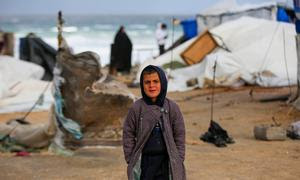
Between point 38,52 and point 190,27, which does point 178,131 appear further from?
point 190,27

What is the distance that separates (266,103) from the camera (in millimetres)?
10945

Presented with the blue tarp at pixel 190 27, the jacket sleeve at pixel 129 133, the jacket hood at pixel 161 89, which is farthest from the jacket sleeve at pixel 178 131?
the blue tarp at pixel 190 27

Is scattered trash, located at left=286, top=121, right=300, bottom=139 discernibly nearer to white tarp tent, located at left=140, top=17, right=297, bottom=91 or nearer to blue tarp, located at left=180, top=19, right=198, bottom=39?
white tarp tent, located at left=140, top=17, right=297, bottom=91

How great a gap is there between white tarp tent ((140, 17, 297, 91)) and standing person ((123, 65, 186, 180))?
9894mm

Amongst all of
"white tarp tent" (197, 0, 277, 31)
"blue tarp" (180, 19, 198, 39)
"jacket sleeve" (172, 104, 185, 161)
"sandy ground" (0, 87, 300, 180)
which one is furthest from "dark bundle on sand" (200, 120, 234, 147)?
"blue tarp" (180, 19, 198, 39)

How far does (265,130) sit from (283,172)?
1.66 m

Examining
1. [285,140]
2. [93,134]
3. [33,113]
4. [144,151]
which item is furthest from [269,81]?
[144,151]

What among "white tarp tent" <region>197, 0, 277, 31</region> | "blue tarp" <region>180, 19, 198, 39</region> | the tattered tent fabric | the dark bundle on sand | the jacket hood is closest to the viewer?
the jacket hood

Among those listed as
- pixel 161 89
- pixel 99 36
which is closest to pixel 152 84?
pixel 161 89

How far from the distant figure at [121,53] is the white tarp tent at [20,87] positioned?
4.79 meters

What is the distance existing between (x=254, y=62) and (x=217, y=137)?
7880 millimetres

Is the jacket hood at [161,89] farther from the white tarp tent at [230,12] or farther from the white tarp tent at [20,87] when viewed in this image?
the white tarp tent at [230,12]

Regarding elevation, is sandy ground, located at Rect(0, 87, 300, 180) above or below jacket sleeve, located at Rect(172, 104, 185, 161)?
below

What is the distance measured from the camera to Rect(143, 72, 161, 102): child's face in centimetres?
365
